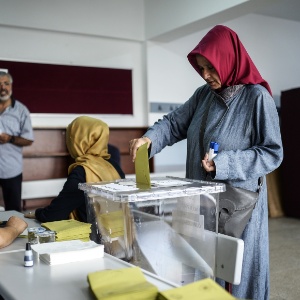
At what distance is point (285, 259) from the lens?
13.5 feet

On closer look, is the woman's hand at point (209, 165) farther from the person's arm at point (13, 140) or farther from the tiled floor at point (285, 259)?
the person's arm at point (13, 140)

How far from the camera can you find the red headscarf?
1765 mm

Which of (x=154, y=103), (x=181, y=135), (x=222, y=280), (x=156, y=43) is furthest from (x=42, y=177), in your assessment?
(x=222, y=280)

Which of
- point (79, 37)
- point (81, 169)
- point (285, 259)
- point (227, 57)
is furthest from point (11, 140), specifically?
point (227, 57)

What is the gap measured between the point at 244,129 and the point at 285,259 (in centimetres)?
270

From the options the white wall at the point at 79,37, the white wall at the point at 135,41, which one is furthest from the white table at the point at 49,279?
the white wall at the point at 79,37

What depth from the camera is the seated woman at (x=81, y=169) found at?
2.14 meters

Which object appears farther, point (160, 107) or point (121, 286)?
point (160, 107)

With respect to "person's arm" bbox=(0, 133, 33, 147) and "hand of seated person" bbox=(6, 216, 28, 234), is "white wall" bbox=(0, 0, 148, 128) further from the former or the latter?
"hand of seated person" bbox=(6, 216, 28, 234)

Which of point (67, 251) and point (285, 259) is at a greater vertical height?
point (67, 251)

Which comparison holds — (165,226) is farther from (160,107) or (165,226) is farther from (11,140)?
(160,107)

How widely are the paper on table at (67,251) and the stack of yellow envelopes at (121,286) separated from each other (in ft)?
0.99

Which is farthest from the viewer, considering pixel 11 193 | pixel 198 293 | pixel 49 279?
pixel 11 193

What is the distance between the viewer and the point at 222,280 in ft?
5.54
